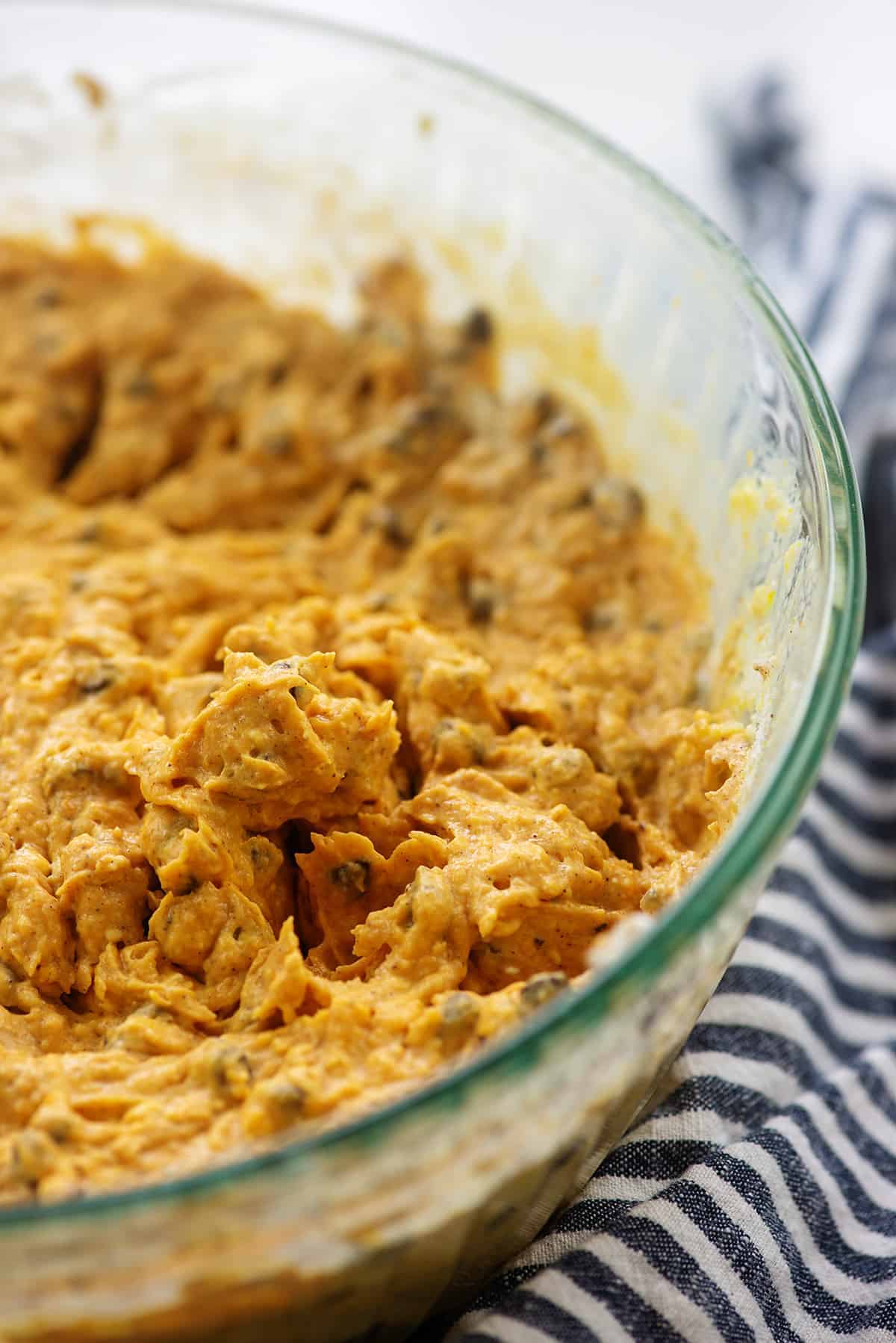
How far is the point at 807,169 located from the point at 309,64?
113cm

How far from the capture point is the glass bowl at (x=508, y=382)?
3.25 ft

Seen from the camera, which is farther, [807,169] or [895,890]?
[807,169]

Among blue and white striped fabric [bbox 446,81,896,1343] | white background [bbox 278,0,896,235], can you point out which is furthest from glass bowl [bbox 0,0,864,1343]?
white background [bbox 278,0,896,235]

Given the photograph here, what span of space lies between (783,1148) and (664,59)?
2718 mm

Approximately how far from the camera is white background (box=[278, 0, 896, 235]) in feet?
10.3

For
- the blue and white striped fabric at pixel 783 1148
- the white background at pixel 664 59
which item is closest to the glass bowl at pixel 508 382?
the blue and white striped fabric at pixel 783 1148

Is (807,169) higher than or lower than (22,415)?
higher

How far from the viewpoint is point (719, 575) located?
171 cm

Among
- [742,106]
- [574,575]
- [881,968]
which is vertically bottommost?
[881,968]

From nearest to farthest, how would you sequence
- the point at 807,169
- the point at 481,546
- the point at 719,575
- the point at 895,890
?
1. the point at 719,575
2. the point at 481,546
3. the point at 895,890
4. the point at 807,169

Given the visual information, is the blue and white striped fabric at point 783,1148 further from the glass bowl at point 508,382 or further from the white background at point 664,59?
the white background at point 664,59

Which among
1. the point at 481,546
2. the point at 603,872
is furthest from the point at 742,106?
the point at 603,872

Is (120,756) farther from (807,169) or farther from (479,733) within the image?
(807,169)

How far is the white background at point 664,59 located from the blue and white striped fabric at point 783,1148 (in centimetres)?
117
